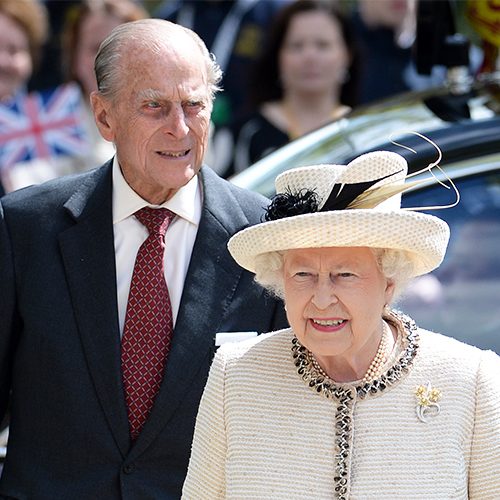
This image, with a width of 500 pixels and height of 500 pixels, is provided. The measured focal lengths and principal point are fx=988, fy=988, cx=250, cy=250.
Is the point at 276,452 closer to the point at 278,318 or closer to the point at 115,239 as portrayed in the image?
the point at 278,318

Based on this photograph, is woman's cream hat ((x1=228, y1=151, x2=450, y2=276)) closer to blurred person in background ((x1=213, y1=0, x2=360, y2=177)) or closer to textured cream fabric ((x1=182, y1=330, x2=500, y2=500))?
textured cream fabric ((x1=182, y1=330, x2=500, y2=500))

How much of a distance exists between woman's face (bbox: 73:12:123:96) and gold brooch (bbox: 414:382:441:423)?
3739 mm

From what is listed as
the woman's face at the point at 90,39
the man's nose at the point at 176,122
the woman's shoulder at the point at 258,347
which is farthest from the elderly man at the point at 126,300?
the woman's face at the point at 90,39

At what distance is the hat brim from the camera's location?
2168mm

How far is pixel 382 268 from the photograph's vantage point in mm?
2301

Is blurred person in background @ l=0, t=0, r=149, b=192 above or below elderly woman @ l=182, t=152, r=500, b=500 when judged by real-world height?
below

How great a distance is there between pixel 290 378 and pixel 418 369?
309 mm

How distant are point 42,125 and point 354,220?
3986 millimetres

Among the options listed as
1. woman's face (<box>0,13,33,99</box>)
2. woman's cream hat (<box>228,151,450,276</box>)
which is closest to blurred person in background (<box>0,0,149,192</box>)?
woman's face (<box>0,13,33,99</box>)

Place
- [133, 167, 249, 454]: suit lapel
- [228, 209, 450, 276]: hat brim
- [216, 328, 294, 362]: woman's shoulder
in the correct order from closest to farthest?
[228, 209, 450, 276]: hat brim
[216, 328, 294, 362]: woman's shoulder
[133, 167, 249, 454]: suit lapel

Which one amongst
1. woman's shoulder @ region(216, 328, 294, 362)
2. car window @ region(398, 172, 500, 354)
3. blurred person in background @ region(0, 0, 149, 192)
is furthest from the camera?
blurred person in background @ region(0, 0, 149, 192)

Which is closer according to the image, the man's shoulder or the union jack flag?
the man's shoulder

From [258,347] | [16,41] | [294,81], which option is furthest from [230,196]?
[16,41]

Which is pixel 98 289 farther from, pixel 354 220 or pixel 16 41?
pixel 16 41
